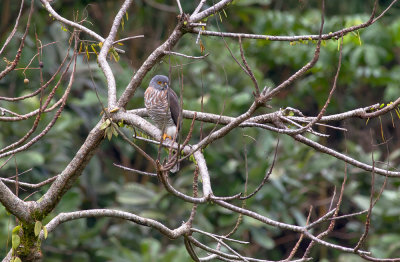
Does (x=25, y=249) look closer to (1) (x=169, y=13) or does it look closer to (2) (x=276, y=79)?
(1) (x=169, y=13)

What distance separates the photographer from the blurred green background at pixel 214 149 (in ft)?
19.9

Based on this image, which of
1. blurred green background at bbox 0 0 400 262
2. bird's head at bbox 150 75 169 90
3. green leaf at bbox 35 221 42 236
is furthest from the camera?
blurred green background at bbox 0 0 400 262

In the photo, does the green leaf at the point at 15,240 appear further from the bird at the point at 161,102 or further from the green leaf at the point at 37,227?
the bird at the point at 161,102

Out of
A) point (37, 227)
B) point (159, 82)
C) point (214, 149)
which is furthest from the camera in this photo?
point (214, 149)

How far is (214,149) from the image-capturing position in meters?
6.55

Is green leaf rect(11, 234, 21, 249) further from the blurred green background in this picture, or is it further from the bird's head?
the blurred green background

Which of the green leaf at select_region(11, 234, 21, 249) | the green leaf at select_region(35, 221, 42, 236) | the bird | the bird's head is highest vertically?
the bird's head

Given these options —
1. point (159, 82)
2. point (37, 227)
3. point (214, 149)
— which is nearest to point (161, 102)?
point (159, 82)

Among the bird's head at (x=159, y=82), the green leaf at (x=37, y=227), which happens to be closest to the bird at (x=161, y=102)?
the bird's head at (x=159, y=82)

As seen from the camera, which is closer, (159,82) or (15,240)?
(15,240)

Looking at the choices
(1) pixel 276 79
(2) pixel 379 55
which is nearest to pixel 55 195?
(2) pixel 379 55

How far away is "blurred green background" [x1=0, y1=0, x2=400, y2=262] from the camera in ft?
19.9

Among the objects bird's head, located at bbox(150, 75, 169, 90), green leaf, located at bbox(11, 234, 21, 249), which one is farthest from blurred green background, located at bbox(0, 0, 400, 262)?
green leaf, located at bbox(11, 234, 21, 249)

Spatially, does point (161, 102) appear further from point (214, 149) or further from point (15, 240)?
point (214, 149)
